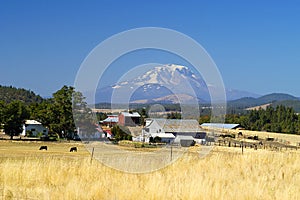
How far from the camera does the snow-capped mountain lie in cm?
2101

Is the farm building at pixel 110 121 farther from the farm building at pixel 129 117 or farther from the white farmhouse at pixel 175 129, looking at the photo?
the white farmhouse at pixel 175 129

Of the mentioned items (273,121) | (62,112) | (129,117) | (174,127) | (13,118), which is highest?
(273,121)

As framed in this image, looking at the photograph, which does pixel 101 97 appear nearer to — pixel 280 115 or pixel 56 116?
pixel 56 116

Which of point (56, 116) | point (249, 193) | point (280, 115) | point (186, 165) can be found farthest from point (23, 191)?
point (280, 115)

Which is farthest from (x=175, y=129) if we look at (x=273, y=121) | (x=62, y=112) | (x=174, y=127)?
(x=273, y=121)

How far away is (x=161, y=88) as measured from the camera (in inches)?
1030

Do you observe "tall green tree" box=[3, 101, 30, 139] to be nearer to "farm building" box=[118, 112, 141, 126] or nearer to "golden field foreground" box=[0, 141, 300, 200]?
"farm building" box=[118, 112, 141, 126]

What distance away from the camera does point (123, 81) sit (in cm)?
1997

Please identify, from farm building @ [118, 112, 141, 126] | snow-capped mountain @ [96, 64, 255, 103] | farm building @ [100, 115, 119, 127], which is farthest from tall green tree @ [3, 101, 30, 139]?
snow-capped mountain @ [96, 64, 255, 103]

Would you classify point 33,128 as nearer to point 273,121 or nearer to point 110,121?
point 110,121

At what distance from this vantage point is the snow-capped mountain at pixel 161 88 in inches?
827

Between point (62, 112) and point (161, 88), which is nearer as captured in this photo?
point (161, 88)

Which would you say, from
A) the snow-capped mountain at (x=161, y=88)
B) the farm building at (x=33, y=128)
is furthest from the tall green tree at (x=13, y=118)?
the snow-capped mountain at (x=161, y=88)

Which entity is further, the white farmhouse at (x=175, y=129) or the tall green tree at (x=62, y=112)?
the tall green tree at (x=62, y=112)
